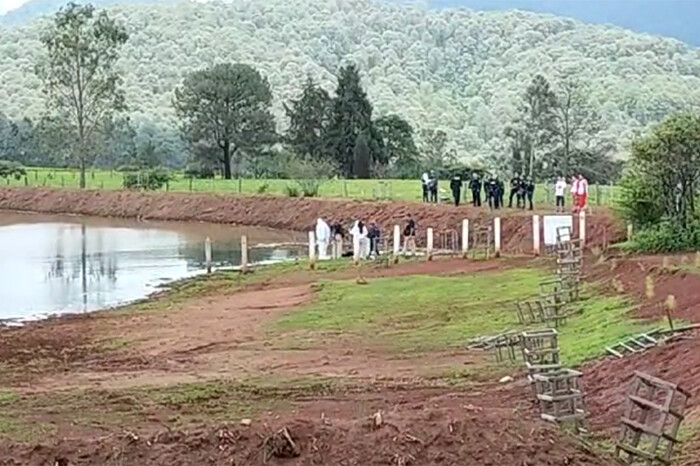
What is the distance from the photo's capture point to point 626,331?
2028cm

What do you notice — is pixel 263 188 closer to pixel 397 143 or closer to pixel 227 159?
pixel 397 143

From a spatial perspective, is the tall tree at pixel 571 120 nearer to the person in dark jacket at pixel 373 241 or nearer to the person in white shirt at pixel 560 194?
the person in white shirt at pixel 560 194

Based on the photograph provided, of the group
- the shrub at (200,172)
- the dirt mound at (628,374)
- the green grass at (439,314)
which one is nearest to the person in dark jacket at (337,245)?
the green grass at (439,314)

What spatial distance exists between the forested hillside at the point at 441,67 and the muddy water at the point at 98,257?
42.4 meters

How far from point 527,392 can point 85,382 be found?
7.65 metres

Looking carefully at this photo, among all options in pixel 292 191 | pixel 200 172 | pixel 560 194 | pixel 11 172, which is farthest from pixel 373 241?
pixel 11 172

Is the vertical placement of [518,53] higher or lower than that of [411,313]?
higher

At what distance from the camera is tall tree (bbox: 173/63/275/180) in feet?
299

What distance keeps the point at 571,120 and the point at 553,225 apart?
4818cm

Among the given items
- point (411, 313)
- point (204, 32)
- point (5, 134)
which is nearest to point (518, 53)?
point (204, 32)

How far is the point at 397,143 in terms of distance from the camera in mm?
89000

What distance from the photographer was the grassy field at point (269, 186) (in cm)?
5883

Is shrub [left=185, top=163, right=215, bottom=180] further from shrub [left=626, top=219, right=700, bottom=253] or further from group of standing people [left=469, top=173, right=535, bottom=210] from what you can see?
shrub [left=626, top=219, right=700, bottom=253]

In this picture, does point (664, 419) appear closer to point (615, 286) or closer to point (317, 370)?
point (317, 370)
